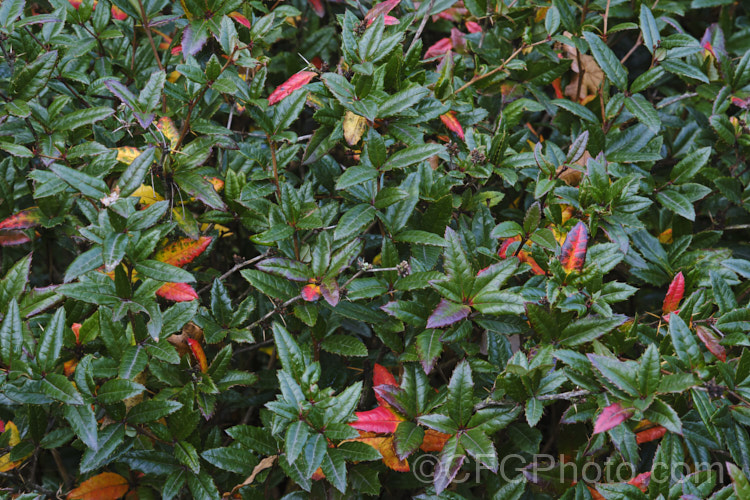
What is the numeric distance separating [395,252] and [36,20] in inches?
44.7

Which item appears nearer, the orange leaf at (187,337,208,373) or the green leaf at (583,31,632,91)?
the orange leaf at (187,337,208,373)

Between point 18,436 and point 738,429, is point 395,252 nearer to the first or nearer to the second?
point 738,429

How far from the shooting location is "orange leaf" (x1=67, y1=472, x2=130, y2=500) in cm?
165

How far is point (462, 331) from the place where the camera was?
1.54 m

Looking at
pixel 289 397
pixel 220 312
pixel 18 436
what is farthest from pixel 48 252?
pixel 289 397

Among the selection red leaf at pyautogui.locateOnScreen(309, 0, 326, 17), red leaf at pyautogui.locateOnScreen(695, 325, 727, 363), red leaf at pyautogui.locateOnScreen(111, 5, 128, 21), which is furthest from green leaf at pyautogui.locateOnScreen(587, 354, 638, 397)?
red leaf at pyautogui.locateOnScreen(111, 5, 128, 21)

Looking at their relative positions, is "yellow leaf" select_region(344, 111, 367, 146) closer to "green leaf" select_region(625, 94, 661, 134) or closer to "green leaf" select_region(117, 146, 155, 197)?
"green leaf" select_region(117, 146, 155, 197)

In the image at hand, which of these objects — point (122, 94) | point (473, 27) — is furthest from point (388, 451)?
point (473, 27)

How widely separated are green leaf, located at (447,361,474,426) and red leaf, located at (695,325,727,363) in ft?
1.77

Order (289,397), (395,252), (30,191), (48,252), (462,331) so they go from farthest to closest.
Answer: (48,252) → (30,191) → (395,252) → (462,331) → (289,397)

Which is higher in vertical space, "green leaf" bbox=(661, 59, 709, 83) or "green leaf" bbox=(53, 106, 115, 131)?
"green leaf" bbox=(661, 59, 709, 83)

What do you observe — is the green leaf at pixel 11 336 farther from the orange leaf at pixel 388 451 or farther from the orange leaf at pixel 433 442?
the orange leaf at pixel 433 442

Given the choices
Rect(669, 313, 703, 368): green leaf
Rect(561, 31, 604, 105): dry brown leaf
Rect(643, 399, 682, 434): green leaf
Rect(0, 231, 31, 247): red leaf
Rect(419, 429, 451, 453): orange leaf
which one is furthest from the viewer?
Rect(561, 31, 604, 105): dry brown leaf

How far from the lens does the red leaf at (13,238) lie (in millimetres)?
1820
